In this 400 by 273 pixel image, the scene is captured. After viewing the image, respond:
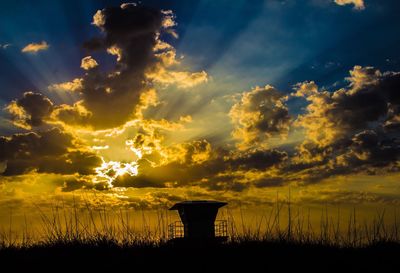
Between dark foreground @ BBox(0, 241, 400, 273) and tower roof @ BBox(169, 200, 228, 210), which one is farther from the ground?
tower roof @ BBox(169, 200, 228, 210)

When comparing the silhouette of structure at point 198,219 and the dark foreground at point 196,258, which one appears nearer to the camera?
the dark foreground at point 196,258

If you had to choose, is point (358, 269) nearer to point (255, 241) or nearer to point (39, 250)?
point (255, 241)

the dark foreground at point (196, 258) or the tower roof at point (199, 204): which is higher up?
the tower roof at point (199, 204)

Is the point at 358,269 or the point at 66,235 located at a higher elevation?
the point at 66,235

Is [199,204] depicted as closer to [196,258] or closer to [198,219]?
[198,219]

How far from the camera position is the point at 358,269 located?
12.9 m

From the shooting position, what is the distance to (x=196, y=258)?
13648 mm

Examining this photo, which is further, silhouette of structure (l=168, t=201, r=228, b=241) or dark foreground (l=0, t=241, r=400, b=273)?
silhouette of structure (l=168, t=201, r=228, b=241)

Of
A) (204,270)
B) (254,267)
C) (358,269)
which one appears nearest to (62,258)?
(204,270)

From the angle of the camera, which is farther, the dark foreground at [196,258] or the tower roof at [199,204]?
the tower roof at [199,204]

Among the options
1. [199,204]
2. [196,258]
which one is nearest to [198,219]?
[199,204]

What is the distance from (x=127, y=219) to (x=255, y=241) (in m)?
5.82

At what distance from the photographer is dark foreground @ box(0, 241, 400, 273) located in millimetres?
12555

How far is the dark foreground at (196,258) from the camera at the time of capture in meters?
12.6
